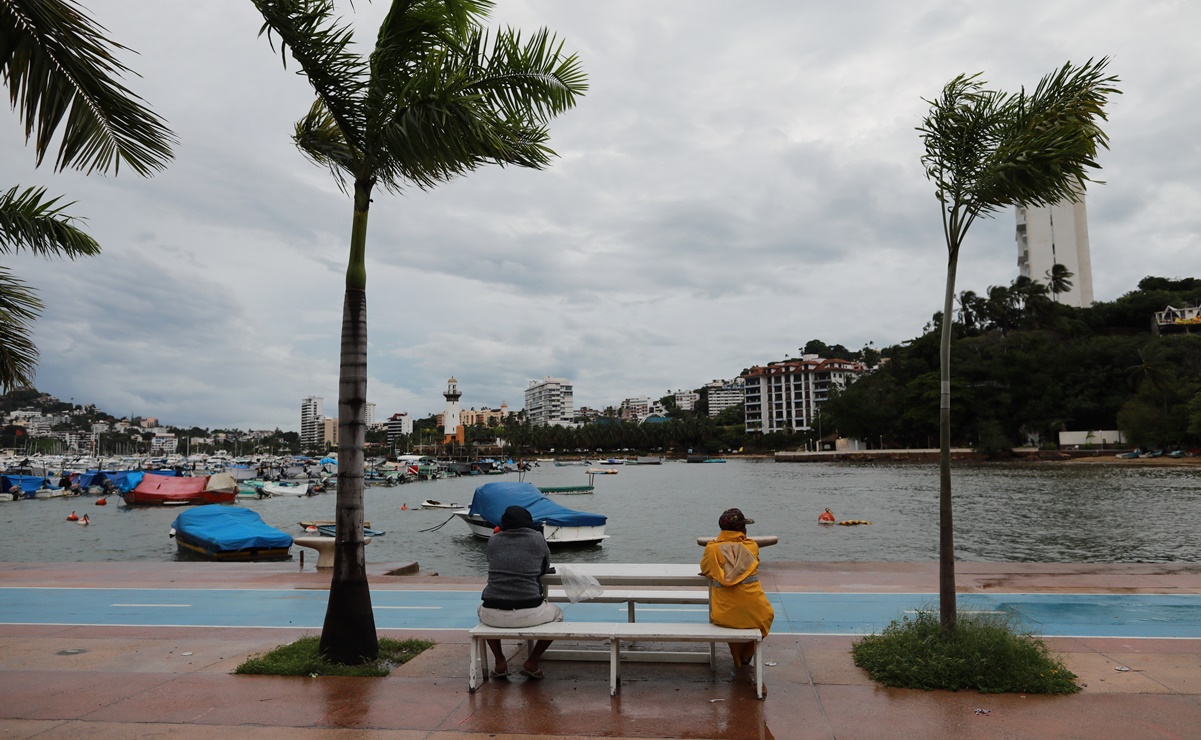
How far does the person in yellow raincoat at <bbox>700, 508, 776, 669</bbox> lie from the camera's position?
6230 millimetres

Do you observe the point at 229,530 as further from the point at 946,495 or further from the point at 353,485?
the point at 946,495

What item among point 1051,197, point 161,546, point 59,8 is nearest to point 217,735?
point 59,8

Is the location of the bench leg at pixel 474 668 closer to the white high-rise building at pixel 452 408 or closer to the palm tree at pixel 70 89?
the palm tree at pixel 70 89

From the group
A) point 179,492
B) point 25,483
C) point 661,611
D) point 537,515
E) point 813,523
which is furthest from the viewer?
point 25,483

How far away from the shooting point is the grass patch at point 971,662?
6152 mm

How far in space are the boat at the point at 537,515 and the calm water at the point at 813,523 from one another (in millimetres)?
649

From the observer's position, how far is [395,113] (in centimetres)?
720

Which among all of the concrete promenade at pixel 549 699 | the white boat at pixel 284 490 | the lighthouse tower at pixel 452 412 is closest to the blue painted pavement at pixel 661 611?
the concrete promenade at pixel 549 699

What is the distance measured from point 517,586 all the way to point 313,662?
217 cm

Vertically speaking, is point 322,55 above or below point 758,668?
above

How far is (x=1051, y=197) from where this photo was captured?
23.9 ft

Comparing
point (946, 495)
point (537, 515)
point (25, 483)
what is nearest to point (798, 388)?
point (25, 483)

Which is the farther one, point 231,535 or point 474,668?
point 231,535

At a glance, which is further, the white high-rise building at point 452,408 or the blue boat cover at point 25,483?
the white high-rise building at point 452,408
